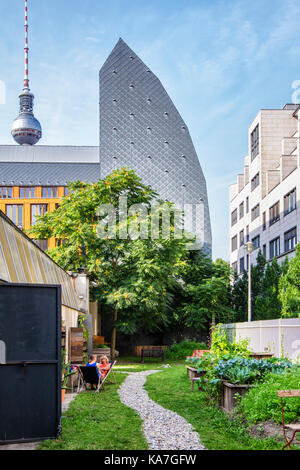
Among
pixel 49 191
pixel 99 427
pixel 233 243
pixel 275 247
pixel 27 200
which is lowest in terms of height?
pixel 99 427

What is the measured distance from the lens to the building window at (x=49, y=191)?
73.4 meters

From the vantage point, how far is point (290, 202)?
3906 centimetres

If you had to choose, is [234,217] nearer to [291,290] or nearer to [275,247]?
[275,247]

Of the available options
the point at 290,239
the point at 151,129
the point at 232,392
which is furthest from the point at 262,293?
the point at 232,392

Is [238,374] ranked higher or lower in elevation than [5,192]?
lower

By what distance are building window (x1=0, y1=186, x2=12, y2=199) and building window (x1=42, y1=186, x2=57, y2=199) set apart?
436 cm

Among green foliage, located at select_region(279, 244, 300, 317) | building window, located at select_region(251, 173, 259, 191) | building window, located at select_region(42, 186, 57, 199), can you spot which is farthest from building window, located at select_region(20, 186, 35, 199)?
green foliage, located at select_region(279, 244, 300, 317)

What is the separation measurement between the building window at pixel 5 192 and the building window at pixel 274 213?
40136 millimetres

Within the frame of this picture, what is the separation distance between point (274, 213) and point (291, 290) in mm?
15531

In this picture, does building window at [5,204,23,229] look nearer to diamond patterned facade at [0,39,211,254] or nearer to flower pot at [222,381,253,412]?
diamond patterned facade at [0,39,211,254]

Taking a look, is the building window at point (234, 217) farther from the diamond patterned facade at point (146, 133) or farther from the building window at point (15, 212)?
the building window at point (15, 212)

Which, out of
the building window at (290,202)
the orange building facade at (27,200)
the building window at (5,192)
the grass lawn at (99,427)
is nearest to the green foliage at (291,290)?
the building window at (290,202)

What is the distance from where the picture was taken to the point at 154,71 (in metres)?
54.3

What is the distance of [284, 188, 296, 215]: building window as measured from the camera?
38181 mm
